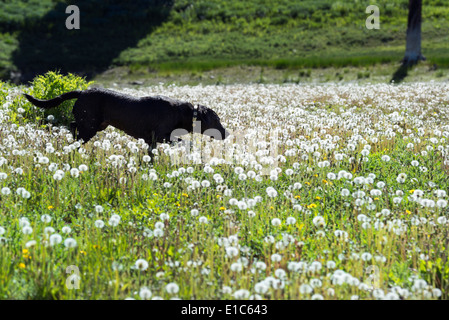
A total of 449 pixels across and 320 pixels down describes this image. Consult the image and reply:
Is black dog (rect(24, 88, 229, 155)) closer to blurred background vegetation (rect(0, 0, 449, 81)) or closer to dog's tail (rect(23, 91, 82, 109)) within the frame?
dog's tail (rect(23, 91, 82, 109))

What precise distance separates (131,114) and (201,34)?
3841 cm

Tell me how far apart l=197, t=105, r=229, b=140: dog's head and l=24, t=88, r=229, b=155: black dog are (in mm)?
167

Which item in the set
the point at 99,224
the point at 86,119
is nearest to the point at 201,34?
the point at 86,119

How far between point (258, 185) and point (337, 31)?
127 ft

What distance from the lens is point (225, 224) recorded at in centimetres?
549

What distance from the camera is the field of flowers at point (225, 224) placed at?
421cm

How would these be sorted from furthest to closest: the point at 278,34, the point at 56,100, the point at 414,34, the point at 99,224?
the point at 278,34 → the point at 414,34 → the point at 56,100 → the point at 99,224

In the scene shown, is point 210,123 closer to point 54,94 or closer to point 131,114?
point 131,114

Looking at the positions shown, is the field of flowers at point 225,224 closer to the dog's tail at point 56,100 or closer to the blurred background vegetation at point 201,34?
the dog's tail at point 56,100

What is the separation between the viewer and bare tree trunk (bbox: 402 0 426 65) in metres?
30.1

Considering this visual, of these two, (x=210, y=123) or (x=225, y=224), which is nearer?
(x=225, y=224)

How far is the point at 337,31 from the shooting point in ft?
140

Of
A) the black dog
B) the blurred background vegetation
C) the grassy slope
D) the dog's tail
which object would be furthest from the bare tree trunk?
the dog's tail
